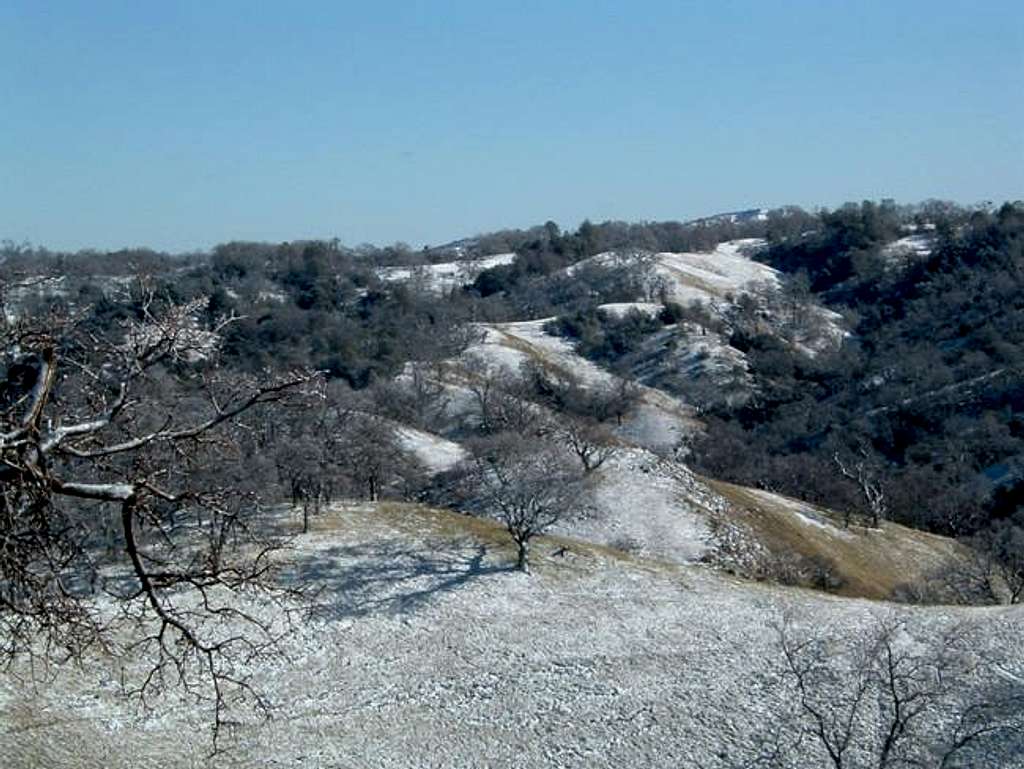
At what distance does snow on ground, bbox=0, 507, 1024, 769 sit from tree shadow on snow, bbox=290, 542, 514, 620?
0.07 metres

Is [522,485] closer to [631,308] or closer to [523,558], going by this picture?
[523,558]

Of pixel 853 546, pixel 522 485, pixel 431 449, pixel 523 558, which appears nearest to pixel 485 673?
pixel 523 558

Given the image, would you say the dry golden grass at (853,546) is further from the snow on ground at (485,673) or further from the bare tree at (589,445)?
the snow on ground at (485,673)

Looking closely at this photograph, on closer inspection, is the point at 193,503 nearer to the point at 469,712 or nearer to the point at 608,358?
the point at 469,712

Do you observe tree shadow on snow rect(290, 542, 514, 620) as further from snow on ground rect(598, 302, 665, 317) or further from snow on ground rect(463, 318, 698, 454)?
snow on ground rect(598, 302, 665, 317)

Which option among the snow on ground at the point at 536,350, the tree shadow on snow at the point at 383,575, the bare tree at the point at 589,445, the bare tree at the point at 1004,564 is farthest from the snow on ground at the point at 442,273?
the tree shadow on snow at the point at 383,575

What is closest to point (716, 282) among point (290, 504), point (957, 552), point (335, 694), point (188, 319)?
point (957, 552)

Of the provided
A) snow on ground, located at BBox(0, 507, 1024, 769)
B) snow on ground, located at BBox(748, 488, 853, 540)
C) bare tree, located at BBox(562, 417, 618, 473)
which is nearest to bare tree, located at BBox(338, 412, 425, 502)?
snow on ground, located at BBox(0, 507, 1024, 769)

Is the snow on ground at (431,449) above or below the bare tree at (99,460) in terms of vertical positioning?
below

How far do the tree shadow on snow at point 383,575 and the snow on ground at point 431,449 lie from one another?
15649 mm

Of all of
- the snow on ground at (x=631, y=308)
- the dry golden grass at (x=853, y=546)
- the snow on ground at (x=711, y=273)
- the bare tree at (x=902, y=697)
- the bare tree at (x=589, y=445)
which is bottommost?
the dry golden grass at (x=853, y=546)

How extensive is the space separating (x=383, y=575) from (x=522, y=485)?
5762 millimetres

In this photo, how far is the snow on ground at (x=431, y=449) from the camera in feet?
174

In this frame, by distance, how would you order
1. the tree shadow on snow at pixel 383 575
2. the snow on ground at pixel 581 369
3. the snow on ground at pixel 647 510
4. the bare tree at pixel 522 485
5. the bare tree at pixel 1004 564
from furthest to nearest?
the snow on ground at pixel 581 369
the snow on ground at pixel 647 510
the bare tree at pixel 1004 564
the bare tree at pixel 522 485
the tree shadow on snow at pixel 383 575
